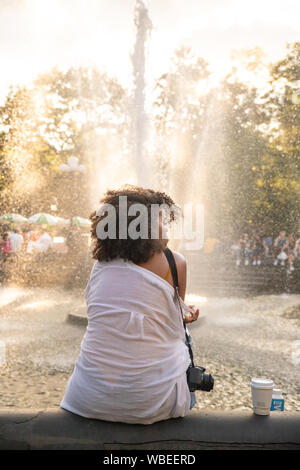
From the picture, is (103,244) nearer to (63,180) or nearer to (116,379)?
(116,379)

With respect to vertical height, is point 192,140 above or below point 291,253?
above

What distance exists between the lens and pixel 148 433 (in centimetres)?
250

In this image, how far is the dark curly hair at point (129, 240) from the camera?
258cm

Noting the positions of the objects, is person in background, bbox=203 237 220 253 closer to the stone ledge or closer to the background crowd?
the background crowd

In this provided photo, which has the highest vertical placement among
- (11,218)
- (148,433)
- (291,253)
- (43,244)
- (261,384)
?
(11,218)

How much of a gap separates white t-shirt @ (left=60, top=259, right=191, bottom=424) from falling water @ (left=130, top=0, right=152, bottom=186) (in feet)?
39.3

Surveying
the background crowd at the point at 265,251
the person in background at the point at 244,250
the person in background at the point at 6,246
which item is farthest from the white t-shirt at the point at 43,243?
the person in background at the point at 244,250

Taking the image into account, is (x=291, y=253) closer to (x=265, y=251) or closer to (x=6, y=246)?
(x=265, y=251)

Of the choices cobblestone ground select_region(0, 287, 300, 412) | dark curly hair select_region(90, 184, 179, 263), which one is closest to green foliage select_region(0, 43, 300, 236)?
cobblestone ground select_region(0, 287, 300, 412)

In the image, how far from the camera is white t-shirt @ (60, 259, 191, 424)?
A: 8.18 ft

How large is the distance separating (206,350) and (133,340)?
15.1 ft

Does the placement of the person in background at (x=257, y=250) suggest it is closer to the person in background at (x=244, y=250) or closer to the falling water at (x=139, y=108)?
the person in background at (x=244, y=250)

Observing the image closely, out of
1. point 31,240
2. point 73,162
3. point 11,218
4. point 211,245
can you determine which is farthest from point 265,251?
point 11,218

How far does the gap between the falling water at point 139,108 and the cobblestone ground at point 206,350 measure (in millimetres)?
4975
